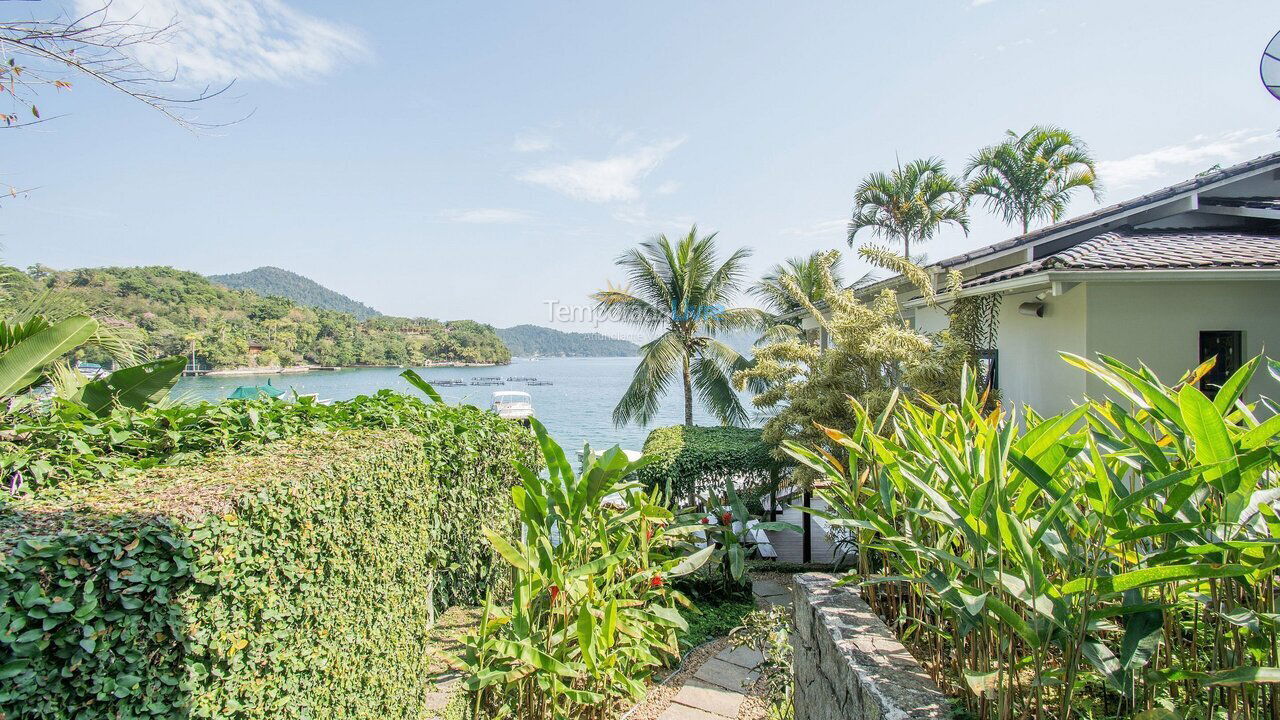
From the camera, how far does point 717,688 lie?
4.44 m

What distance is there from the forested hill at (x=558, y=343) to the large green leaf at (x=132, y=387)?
84689mm

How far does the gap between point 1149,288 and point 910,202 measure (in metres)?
18.1

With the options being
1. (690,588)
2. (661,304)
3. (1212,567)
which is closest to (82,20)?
(1212,567)

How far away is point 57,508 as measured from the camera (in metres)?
1.86

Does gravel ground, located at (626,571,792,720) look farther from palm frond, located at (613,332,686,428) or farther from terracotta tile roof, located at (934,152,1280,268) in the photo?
palm frond, located at (613,332,686,428)

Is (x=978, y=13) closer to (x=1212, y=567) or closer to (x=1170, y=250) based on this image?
(x=1170, y=250)

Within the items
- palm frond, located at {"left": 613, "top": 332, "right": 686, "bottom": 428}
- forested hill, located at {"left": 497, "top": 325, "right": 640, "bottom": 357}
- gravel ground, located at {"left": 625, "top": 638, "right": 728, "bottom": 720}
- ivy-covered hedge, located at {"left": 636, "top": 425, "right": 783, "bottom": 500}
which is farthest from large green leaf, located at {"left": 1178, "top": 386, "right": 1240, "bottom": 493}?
forested hill, located at {"left": 497, "top": 325, "right": 640, "bottom": 357}

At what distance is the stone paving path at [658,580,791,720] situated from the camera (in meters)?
4.00

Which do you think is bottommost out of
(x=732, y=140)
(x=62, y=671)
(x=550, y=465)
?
(x=62, y=671)

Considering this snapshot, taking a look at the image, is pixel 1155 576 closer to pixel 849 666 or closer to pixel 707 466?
pixel 849 666

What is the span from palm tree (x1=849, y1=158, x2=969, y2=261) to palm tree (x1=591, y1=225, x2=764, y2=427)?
905 cm

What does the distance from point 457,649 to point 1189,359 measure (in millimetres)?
7776

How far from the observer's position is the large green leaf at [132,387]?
364 centimetres

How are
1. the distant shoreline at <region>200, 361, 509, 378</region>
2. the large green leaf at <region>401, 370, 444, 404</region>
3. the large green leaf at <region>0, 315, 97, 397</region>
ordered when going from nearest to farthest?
Result: the large green leaf at <region>0, 315, 97, 397</region> < the large green leaf at <region>401, 370, 444, 404</region> < the distant shoreline at <region>200, 361, 509, 378</region>
